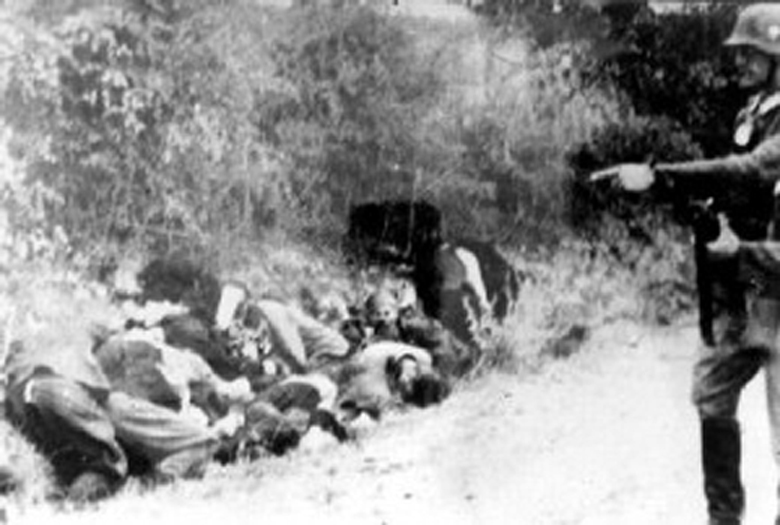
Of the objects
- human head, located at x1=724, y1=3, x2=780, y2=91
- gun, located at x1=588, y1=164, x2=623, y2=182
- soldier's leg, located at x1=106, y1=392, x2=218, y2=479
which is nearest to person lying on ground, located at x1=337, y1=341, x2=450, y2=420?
soldier's leg, located at x1=106, y1=392, x2=218, y2=479

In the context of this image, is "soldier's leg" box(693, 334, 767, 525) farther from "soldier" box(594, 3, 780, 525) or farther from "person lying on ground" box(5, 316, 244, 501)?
"person lying on ground" box(5, 316, 244, 501)

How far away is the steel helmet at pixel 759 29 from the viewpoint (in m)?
3.79

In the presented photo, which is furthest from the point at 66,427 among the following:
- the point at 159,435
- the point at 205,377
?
the point at 205,377

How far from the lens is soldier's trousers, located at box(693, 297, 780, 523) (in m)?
3.82

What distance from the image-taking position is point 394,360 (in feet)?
12.8

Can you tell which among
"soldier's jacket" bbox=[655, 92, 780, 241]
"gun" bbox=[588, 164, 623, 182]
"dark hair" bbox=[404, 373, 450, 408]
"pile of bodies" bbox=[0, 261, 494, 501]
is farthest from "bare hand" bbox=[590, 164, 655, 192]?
"dark hair" bbox=[404, 373, 450, 408]

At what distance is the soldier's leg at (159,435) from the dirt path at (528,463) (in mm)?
55

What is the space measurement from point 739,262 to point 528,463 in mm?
808

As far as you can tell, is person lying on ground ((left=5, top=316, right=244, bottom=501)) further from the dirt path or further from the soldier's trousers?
the soldier's trousers

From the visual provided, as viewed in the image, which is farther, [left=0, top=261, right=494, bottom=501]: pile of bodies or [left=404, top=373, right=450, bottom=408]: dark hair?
[left=404, top=373, right=450, bottom=408]: dark hair

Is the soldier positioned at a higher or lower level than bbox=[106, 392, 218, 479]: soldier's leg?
higher

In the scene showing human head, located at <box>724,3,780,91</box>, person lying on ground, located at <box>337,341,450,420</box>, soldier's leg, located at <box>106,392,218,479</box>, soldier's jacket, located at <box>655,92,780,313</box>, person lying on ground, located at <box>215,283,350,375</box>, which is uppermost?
human head, located at <box>724,3,780,91</box>

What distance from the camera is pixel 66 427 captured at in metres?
3.80

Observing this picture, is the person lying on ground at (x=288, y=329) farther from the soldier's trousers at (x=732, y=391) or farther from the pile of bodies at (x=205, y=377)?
the soldier's trousers at (x=732, y=391)
